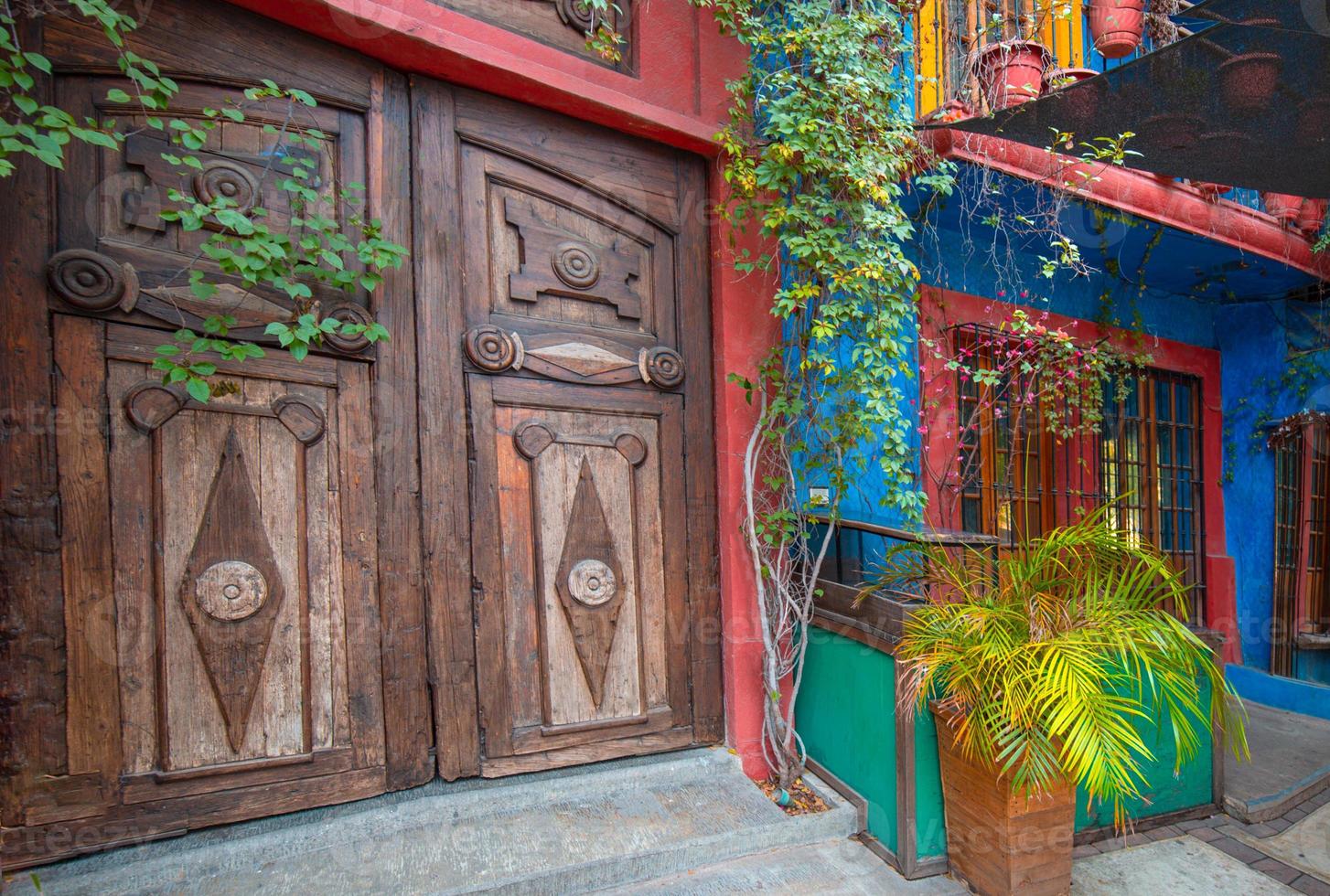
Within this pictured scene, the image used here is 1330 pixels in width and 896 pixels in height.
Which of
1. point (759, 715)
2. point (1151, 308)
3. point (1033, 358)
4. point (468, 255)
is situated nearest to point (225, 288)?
point (468, 255)

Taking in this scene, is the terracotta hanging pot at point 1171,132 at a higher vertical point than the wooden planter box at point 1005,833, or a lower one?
higher

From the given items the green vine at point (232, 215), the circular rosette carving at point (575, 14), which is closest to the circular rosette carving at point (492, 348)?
the green vine at point (232, 215)

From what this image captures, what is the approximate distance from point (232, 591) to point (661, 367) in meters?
1.83

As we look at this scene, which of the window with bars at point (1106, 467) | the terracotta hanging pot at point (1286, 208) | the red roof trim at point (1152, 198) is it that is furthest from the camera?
the terracotta hanging pot at point (1286, 208)

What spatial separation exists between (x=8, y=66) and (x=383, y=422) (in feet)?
4.43

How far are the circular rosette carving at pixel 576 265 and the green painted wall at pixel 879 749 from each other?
1926 mm

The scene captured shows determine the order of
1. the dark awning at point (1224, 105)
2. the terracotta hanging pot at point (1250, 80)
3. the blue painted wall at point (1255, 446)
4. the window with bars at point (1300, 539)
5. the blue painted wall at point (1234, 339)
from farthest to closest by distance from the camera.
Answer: the blue painted wall at point (1255, 446)
the window with bars at point (1300, 539)
the blue painted wall at point (1234, 339)
the terracotta hanging pot at point (1250, 80)
the dark awning at point (1224, 105)

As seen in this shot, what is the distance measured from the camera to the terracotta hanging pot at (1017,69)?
Result: 135 inches

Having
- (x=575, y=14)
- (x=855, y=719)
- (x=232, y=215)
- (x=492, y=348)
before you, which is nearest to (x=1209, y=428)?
(x=855, y=719)

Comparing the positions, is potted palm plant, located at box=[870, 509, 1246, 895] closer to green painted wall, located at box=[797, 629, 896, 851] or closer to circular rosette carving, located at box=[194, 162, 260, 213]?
green painted wall, located at box=[797, 629, 896, 851]

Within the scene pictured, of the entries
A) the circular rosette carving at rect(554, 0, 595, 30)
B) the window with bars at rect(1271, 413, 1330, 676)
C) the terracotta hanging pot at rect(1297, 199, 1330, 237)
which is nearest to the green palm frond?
the circular rosette carving at rect(554, 0, 595, 30)

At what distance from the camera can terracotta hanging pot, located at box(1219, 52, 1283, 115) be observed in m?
2.46

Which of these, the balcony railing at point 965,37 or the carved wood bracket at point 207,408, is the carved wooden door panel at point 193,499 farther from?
the balcony railing at point 965,37

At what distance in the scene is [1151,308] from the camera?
5.13m
